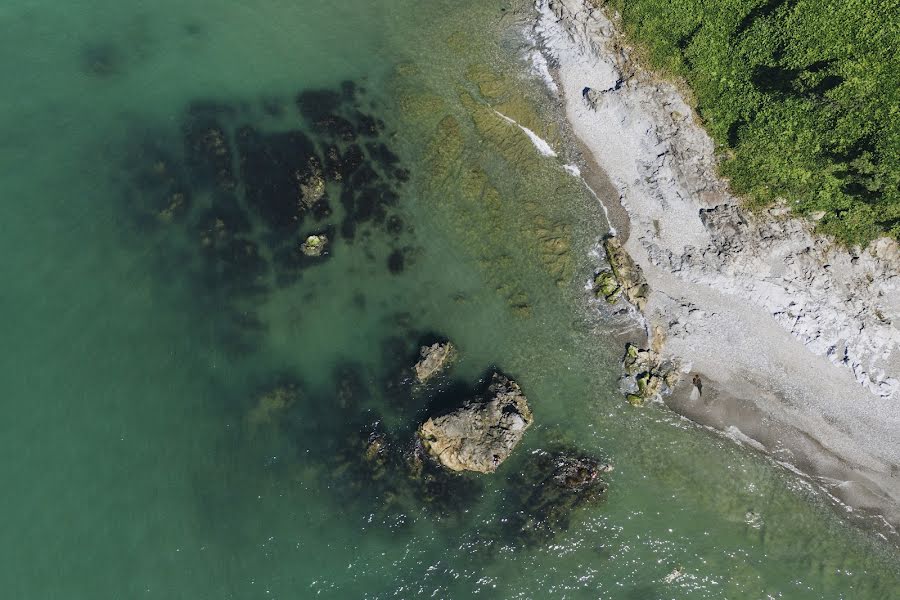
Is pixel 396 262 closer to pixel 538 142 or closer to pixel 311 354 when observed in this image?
pixel 311 354

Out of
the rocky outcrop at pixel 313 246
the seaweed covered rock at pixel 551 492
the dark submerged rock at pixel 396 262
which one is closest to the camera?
the seaweed covered rock at pixel 551 492

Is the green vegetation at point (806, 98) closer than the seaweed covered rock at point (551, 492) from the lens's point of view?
No

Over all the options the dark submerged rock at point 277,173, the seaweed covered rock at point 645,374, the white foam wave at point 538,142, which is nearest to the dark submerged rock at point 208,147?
the dark submerged rock at point 277,173

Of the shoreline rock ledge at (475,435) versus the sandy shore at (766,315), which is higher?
the sandy shore at (766,315)

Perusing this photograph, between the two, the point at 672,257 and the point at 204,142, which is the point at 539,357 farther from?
the point at 204,142

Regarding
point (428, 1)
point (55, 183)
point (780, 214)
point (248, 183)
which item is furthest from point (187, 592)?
point (428, 1)

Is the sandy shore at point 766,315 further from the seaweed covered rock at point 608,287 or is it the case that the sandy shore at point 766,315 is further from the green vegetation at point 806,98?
the seaweed covered rock at point 608,287
